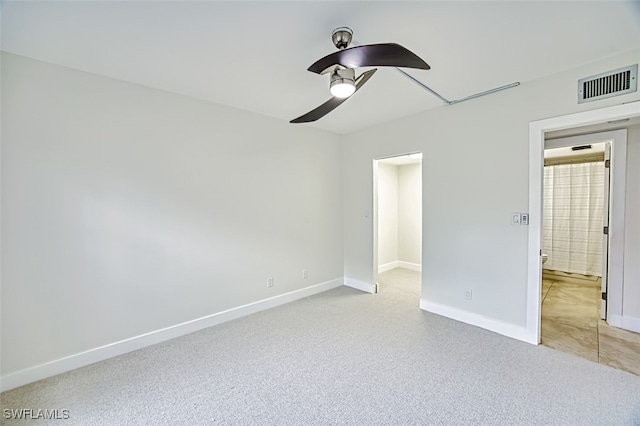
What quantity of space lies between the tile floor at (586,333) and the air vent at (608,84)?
223 cm

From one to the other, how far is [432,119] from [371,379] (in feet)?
9.52

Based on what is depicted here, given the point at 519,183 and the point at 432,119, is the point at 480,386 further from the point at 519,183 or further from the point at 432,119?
the point at 432,119

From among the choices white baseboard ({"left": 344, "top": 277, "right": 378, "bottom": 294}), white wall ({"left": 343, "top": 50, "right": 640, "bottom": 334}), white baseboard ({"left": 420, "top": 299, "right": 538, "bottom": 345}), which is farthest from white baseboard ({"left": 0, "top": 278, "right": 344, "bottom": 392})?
white wall ({"left": 343, "top": 50, "right": 640, "bottom": 334})

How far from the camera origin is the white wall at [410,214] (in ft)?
17.9

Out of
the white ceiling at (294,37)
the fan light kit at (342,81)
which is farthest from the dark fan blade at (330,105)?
the white ceiling at (294,37)

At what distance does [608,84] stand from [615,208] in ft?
5.08

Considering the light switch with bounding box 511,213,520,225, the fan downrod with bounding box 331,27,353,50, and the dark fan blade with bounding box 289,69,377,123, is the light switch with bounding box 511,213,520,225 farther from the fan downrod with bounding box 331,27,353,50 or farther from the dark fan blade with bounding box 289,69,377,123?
the fan downrod with bounding box 331,27,353,50

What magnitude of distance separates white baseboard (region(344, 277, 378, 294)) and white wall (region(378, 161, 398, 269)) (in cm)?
113

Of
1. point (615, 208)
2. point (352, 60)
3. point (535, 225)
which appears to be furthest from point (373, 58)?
point (615, 208)

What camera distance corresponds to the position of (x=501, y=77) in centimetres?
252

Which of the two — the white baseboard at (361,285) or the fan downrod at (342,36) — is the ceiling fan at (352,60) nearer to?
the fan downrod at (342,36)

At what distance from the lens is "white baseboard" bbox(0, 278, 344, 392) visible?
2.13 m

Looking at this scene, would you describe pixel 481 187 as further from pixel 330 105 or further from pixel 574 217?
pixel 574 217

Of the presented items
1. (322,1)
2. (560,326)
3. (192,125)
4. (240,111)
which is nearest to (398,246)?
(560,326)
